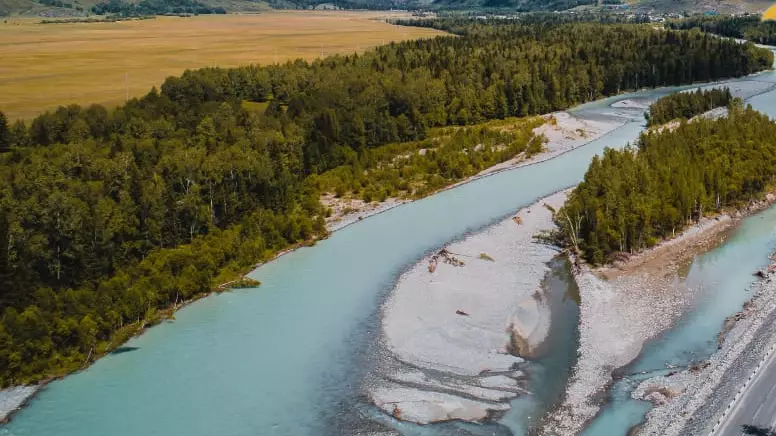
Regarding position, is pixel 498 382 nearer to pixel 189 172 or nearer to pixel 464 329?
pixel 464 329

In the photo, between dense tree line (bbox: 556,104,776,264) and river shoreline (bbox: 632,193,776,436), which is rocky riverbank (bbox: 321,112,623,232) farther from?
river shoreline (bbox: 632,193,776,436)

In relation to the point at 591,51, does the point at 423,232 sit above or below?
below

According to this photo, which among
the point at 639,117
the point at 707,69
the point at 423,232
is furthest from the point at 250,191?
Answer: the point at 707,69

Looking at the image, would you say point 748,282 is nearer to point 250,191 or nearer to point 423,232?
point 423,232

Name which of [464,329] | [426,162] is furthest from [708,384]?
[426,162]

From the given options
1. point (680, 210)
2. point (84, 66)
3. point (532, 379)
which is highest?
point (84, 66)

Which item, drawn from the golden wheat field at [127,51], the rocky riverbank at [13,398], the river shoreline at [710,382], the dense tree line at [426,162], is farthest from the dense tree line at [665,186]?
the golden wheat field at [127,51]
